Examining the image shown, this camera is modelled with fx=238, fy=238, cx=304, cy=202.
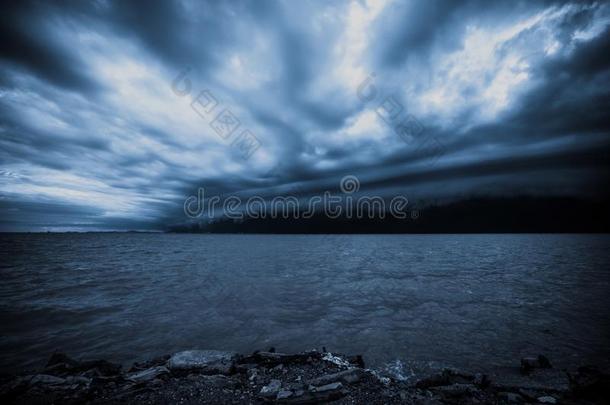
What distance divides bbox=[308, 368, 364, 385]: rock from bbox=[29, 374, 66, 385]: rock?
23.7 ft

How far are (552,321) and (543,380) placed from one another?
7932 mm

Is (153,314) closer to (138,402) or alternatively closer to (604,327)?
(138,402)

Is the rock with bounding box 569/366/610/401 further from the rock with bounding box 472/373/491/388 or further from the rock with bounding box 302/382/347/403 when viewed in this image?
the rock with bounding box 302/382/347/403

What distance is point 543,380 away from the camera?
7.47 meters

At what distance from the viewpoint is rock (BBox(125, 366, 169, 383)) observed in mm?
6904

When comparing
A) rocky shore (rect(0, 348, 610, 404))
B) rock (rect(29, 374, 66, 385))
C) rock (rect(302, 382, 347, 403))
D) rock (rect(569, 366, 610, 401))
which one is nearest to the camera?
rock (rect(302, 382, 347, 403))

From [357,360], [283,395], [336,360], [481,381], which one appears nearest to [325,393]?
[283,395]

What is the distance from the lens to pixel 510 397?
6.20 metres

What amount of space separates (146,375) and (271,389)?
3.90 meters

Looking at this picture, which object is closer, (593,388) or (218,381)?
(593,388)

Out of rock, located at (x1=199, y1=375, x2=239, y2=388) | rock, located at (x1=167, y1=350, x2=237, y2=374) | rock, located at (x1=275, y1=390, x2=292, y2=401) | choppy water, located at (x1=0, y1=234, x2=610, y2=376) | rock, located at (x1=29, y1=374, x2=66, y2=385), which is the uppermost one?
rock, located at (x1=275, y1=390, x2=292, y2=401)

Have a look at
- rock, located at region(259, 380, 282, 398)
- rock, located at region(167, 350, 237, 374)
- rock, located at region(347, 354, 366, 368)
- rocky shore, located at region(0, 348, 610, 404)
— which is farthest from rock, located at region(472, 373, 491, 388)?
rock, located at region(167, 350, 237, 374)

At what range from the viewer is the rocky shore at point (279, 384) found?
598cm

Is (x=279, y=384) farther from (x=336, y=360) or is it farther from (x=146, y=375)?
(x=146, y=375)
